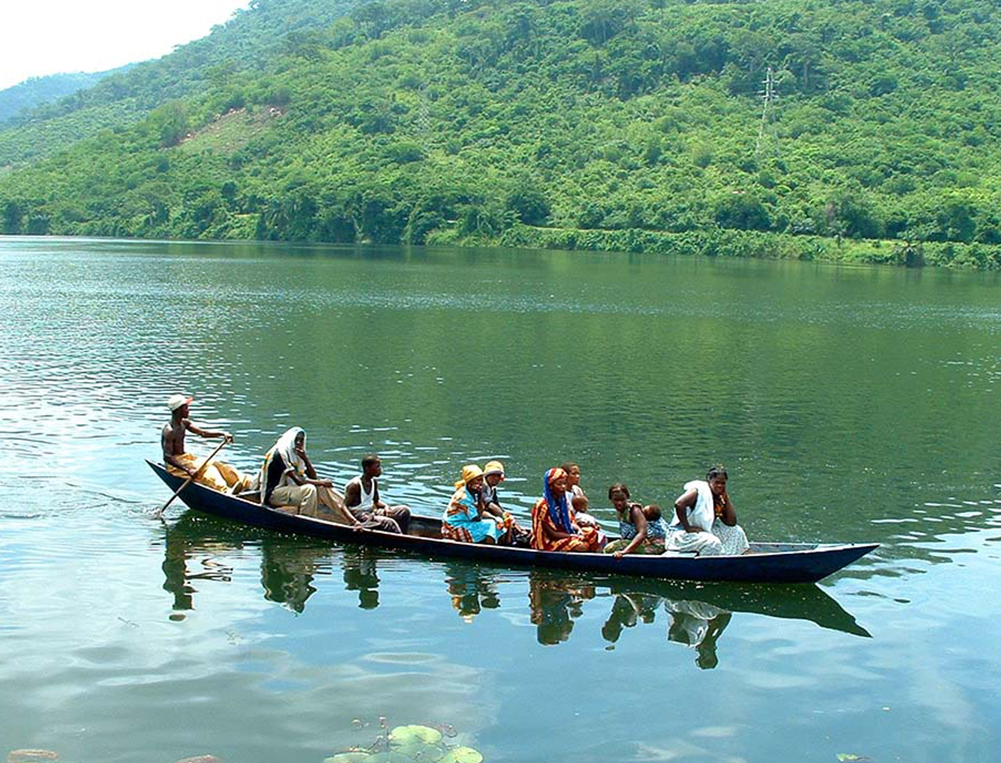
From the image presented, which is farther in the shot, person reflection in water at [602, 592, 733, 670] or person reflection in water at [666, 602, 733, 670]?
person reflection in water at [602, 592, 733, 670]

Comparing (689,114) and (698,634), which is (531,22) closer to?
(689,114)

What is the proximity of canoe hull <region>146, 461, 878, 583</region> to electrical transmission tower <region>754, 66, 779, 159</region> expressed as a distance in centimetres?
11582

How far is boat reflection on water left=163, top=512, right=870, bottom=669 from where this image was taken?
13.4 metres

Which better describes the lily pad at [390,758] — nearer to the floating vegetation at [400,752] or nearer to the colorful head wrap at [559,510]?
the floating vegetation at [400,752]

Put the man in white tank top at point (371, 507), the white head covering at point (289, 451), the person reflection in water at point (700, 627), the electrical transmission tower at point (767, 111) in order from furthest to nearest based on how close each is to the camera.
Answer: the electrical transmission tower at point (767, 111) → the white head covering at point (289, 451) → the man in white tank top at point (371, 507) → the person reflection in water at point (700, 627)

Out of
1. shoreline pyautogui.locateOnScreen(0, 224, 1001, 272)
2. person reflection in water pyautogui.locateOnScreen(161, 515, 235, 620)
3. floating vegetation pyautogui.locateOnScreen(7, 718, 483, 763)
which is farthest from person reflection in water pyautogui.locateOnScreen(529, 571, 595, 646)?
shoreline pyautogui.locateOnScreen(0, 224, 1001, 272)

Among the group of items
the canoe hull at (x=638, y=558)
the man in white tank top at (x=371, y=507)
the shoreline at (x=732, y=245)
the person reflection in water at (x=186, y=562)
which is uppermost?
the shoreline at (x=732, y=245)

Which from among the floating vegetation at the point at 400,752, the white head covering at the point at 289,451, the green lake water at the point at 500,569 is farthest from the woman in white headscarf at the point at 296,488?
the floating vegetation at the point at 400,752

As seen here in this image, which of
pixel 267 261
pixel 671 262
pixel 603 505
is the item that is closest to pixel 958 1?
pixel 671 262

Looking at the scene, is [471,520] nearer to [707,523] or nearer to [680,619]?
[707,523]

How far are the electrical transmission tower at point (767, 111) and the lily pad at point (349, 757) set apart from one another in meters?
122

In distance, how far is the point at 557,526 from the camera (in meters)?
15.1

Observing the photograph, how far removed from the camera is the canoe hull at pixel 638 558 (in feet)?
46.4

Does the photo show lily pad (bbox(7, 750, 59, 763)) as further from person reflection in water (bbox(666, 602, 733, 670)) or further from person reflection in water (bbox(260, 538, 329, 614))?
person reflection in water (bbox(666, 602, 733, 670))
